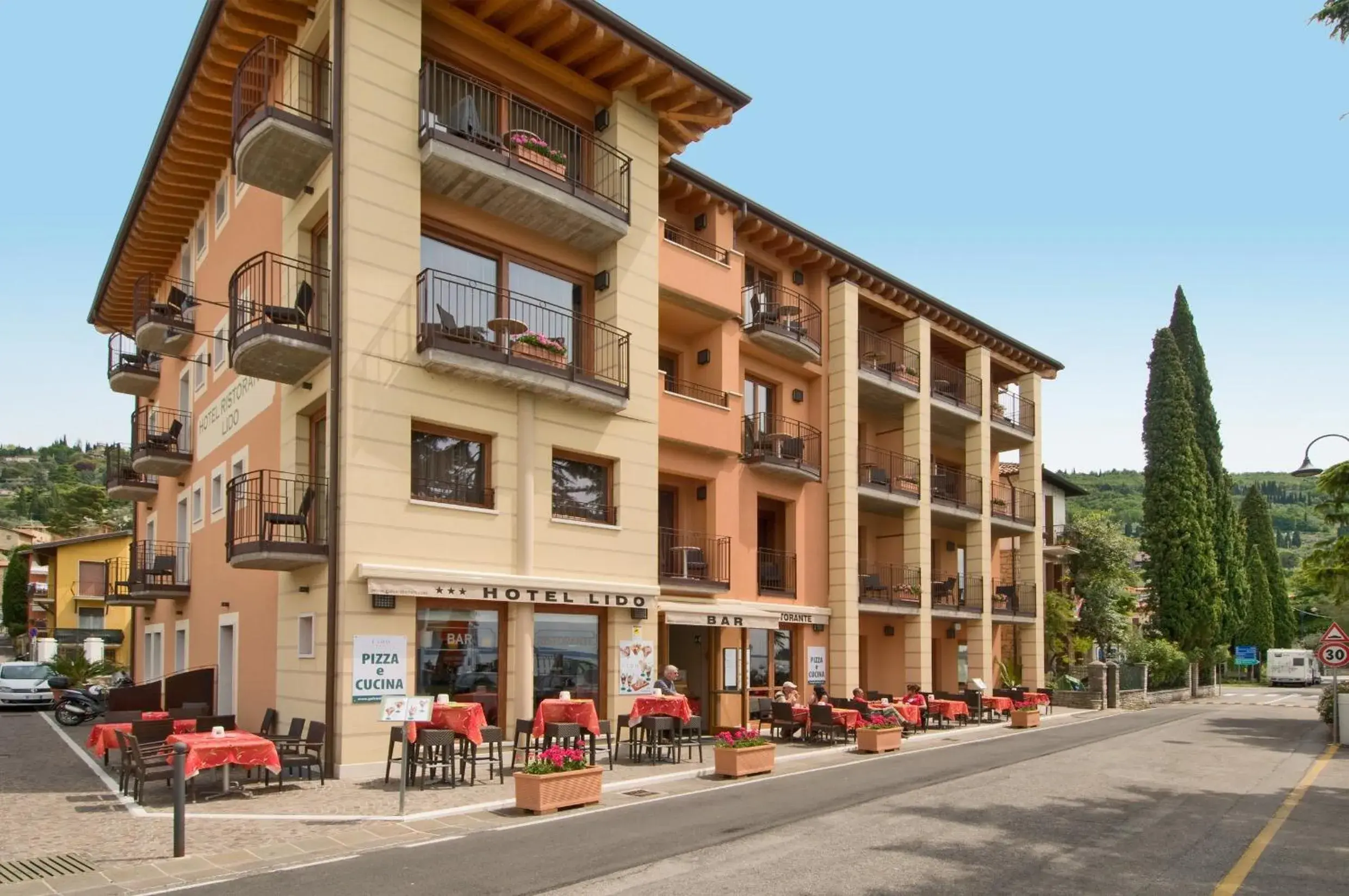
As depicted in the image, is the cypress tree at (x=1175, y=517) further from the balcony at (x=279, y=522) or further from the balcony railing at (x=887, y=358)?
the balcony at (x=279, y=522)

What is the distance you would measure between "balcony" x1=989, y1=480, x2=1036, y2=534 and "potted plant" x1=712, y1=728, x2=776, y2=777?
19.4 metres

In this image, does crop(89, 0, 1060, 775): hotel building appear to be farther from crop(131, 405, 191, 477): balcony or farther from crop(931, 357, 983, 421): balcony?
crop(931, 357, 983, 421): balcony

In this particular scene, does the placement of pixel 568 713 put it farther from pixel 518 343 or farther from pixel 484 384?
pixel 518 343

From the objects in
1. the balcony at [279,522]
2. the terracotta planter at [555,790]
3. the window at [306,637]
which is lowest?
the terracotta planter at [555,790]

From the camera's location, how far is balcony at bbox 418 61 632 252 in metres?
17.4

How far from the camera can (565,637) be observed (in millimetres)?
19266

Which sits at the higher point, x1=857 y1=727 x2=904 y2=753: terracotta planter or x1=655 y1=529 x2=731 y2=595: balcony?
x1=655 y1=529 x2=731 y2=595: balcony

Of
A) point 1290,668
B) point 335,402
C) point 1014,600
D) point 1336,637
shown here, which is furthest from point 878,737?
point 1290,668

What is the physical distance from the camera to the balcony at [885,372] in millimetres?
29156

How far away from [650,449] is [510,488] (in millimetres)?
3757

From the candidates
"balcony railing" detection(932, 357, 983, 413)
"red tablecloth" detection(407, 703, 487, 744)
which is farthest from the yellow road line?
"balcony railing" detection(932, 357, 983, 413)

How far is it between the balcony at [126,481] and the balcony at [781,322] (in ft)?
59.7

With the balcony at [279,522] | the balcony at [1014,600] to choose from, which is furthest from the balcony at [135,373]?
the balcony at [1014,600]

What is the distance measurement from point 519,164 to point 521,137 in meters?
0.73
